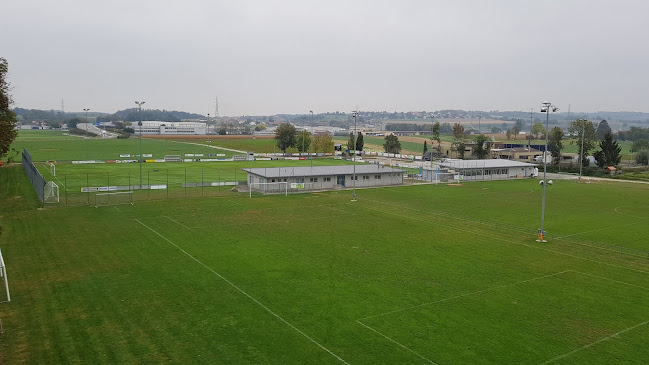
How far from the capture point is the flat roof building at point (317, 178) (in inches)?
2384

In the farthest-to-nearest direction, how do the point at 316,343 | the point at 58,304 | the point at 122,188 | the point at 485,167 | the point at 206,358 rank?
1. the point at 485,167
2. the point at 122,188
3. the point at 58,304
4. the point at 316,343
5. the point at 206,358

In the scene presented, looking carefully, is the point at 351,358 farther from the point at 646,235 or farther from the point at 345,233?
the point at 646,235

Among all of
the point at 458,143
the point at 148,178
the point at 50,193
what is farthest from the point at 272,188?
the point at 458,143

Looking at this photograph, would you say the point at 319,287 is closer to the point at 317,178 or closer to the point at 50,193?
the point at 50,193

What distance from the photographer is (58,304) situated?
71.8 feet

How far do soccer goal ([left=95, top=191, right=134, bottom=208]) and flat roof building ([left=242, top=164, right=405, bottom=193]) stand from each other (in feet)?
43.9

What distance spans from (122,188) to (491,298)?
4799 cm

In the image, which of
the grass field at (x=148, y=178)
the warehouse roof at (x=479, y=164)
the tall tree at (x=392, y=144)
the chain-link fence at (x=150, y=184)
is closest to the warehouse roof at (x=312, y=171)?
the chain-link fence at (x=150, y=184)

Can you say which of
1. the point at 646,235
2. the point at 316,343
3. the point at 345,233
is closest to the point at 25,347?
the point at 316,343

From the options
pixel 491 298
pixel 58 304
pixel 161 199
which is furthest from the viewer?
pixel 161 199

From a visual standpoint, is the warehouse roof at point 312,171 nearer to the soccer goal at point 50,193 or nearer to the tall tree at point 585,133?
the soccer goal at point 50,193

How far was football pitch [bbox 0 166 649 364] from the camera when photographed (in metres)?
18.0

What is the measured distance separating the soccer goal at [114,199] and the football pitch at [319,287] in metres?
2.72

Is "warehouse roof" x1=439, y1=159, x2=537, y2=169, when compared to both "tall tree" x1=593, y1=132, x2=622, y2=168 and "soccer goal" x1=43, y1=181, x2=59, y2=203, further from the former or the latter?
"soccer goal" x1=43, y1=181, x2=59, y2=203
